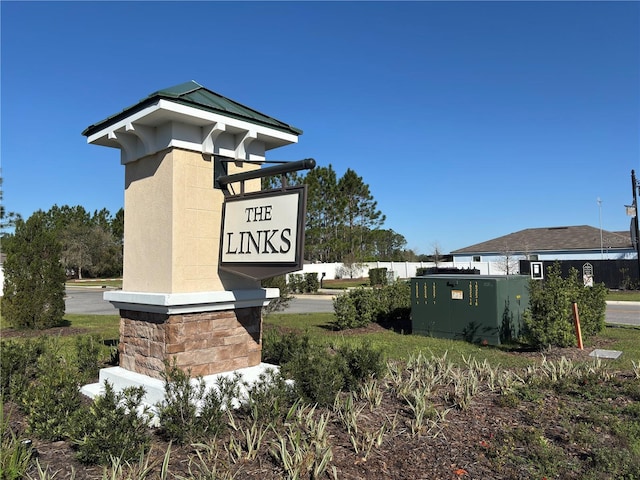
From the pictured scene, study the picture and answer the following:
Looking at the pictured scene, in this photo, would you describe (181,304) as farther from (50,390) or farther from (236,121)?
(236,121)

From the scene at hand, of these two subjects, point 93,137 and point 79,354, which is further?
point 79,354

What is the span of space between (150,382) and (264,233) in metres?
1.91

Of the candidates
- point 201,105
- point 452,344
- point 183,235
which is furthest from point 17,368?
point 452,344

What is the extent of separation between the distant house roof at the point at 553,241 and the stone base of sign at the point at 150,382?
3706 cm

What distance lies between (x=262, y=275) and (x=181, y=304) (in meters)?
0.84

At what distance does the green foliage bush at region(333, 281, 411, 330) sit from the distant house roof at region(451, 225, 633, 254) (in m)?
28.1

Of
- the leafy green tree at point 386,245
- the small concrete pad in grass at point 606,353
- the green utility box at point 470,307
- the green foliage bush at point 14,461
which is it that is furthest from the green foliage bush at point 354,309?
the leafy green tree at point 386,245

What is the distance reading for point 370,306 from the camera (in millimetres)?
12609

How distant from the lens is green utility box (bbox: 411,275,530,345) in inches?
391

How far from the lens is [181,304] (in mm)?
4480

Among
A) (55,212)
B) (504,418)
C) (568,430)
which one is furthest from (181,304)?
(55,212)

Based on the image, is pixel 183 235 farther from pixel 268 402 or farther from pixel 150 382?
pixel 268 402

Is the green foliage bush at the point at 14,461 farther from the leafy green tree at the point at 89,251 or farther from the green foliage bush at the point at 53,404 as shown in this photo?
the leafy green tree at the point at 89,251

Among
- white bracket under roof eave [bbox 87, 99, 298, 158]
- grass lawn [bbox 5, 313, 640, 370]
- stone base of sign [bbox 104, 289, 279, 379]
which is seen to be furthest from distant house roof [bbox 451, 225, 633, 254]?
stone base of sign [bbox 104, 289, 279, 379]
